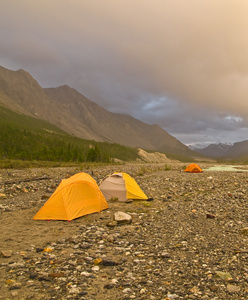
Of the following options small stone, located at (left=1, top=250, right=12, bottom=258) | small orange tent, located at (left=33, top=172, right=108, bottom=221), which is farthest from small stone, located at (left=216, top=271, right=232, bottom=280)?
small orange tent, located at (left=33, top=172, right=108, bottom=221)

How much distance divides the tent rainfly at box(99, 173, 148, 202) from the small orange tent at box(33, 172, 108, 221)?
250 centimetres

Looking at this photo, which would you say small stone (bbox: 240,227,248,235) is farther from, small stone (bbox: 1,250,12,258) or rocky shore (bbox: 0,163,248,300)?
small stone (bbox: 1,250,12,258)

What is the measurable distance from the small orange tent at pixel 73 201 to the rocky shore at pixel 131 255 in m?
0.52

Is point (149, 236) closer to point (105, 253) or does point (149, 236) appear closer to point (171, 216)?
point (105, 253)

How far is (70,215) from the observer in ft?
38.3

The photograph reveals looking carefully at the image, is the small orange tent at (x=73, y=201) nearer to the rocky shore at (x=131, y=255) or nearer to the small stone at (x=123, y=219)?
the rocky shore at (x=131, y=255)

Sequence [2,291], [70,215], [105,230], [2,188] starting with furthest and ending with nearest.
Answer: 1. [2,188]
2. [70,215]
3. [105,230]
4. [2,291]

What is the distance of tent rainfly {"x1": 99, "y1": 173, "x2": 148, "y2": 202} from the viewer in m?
16.0

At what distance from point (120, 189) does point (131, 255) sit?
846cm

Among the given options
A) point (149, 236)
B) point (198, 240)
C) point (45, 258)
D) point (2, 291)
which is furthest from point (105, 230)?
point (2, 291)

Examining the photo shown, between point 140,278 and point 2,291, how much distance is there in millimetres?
3499

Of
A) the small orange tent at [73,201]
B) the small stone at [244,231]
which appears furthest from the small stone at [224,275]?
the small orange tent at [73,201]

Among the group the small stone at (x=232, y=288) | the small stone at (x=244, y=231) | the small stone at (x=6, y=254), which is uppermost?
the small stone at (x=244, y=231)

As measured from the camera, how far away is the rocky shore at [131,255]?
222 inches
